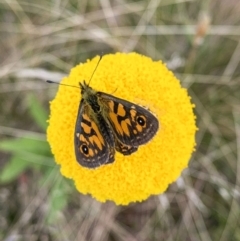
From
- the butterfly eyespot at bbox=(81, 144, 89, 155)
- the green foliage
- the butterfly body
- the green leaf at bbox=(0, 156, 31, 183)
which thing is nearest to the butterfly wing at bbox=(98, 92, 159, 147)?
the butterfly body

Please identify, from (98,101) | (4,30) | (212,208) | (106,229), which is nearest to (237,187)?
(212,208)

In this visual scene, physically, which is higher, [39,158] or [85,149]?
[85,149]

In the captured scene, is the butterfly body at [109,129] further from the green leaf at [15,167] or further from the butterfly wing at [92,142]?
the green leaf at [15,167]

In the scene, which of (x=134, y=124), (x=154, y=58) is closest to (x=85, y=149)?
(x=134, y=124)

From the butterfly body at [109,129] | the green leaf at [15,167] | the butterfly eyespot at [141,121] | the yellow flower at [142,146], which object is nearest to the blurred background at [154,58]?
the green leaf at [15,167]

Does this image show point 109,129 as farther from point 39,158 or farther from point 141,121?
point 39,158

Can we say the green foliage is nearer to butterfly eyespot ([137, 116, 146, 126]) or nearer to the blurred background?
the blurred background
